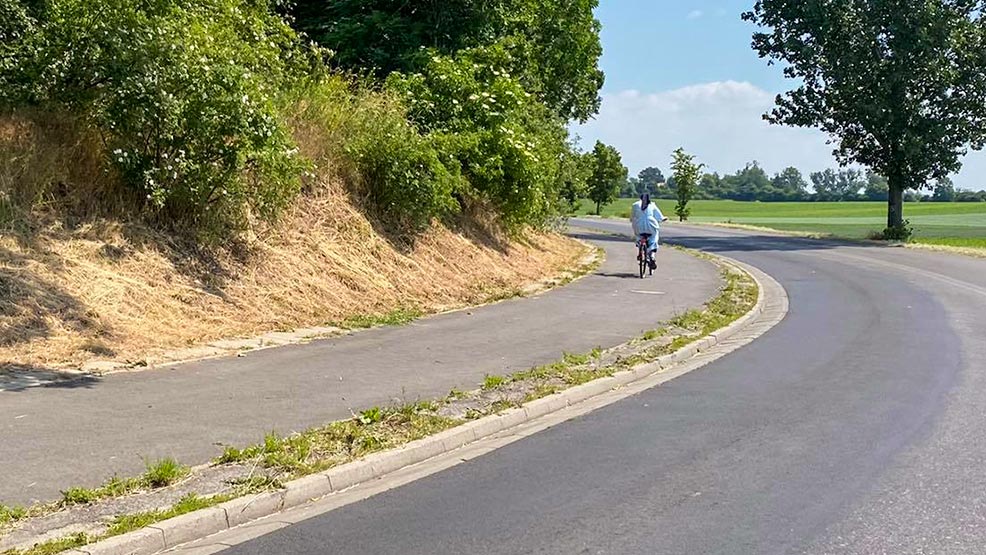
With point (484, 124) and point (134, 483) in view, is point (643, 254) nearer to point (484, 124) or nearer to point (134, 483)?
point (484, 124)

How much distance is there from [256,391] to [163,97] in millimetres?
4284

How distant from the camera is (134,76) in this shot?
1108cm

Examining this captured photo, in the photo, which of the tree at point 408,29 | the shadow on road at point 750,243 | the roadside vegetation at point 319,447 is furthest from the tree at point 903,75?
the roadside vegetation at point 319,447

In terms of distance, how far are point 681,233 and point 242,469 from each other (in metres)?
42.2

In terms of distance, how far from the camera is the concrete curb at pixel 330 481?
16.7 ft

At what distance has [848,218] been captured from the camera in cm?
7938

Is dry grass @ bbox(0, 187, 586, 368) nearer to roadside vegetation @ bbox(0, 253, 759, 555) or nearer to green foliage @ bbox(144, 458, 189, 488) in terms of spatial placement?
roadside vegetation @ bbox(0, 253, 759, 555)

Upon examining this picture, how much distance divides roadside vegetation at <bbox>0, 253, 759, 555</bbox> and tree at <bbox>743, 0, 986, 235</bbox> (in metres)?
32.1

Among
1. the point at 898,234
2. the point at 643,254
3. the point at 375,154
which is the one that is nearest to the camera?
the point at 375,154

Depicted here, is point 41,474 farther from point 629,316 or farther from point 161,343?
point 629,316

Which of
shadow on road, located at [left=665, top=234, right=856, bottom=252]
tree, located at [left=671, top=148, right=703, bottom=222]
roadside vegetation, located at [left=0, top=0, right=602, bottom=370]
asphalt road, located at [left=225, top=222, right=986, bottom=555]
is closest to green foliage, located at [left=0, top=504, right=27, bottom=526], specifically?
asphalt road, located at [left=225, top=222, right=986, bottom=555]

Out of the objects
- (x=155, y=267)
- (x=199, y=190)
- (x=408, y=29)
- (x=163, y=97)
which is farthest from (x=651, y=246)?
(x=163, y=97)

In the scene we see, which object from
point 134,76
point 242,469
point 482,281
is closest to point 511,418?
point 242,469

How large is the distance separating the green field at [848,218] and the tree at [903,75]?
389 centimetres
